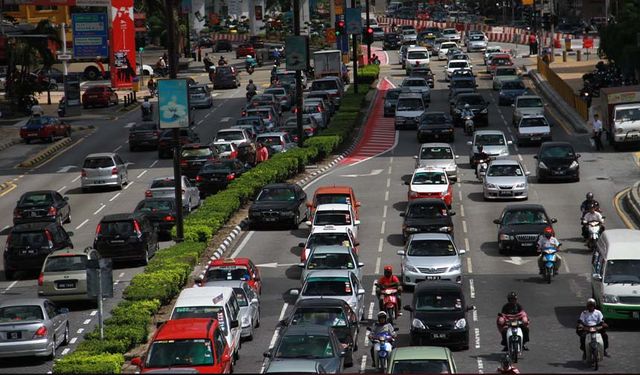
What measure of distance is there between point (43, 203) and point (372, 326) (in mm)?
20114

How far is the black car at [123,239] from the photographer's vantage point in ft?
139

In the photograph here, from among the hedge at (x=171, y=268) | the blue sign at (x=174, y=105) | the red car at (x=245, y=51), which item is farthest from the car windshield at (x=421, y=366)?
the red car at (x=245, y=51)

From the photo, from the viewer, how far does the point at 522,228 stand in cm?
4266

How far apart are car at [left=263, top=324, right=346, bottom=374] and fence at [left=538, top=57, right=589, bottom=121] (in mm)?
46818

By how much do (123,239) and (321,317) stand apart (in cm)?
1295

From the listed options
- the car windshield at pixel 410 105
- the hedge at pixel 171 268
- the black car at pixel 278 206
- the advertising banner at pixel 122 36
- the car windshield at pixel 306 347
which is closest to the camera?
the car windshield at pixel 306 347

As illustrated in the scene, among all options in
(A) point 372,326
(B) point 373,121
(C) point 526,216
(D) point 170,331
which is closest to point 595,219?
(C) point 526,216

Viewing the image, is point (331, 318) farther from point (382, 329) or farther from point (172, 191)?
point (172, 191)

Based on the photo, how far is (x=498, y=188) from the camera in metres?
51.8

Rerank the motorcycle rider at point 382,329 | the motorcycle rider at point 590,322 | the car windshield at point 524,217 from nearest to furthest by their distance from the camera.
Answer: the motorcycle rider at point 382,329, the motorcycle rider at point 590,322, the car windshield at point 524,217

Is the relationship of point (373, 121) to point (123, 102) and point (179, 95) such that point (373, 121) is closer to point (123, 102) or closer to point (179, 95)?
point (123, 102)

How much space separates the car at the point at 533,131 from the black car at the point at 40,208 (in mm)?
23022

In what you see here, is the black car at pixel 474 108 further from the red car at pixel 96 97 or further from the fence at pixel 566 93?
the red car at pixel 96 97

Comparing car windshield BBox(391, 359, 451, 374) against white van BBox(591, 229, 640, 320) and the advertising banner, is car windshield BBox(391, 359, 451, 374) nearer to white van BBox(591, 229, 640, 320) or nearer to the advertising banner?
white van BBox(591, 229, 640, 320)
